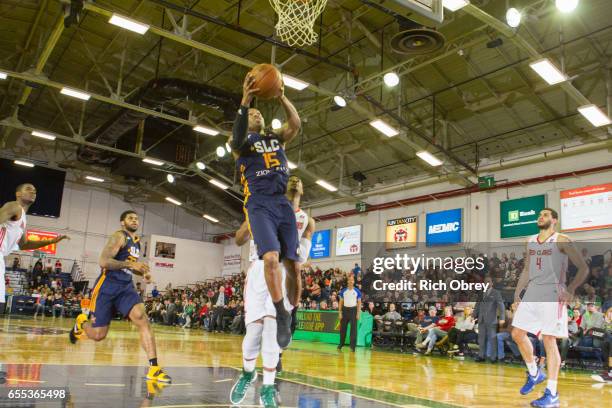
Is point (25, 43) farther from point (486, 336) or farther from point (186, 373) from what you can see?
point (486, 336)

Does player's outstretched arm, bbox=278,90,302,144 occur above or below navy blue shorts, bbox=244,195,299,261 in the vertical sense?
above

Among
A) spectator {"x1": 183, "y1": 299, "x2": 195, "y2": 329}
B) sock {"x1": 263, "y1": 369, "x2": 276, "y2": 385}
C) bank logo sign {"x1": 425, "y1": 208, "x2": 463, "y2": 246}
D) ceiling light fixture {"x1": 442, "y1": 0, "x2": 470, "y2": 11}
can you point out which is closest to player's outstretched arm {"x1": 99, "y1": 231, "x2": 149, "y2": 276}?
sock {"x1": 263, "y1": 369, "x2": 276, "y2": 385}

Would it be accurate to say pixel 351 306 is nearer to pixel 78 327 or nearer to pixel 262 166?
pixel 78 327

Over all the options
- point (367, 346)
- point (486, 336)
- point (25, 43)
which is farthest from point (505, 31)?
point (25, 43)

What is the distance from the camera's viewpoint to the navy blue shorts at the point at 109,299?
5.58 metres

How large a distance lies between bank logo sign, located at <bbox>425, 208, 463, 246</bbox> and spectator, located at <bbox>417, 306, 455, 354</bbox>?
7.65m

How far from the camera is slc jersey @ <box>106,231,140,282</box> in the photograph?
564 cm

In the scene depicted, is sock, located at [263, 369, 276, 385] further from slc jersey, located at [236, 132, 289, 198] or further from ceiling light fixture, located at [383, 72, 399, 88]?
ceiling light fixture, located at [383, 72, 399, 88]

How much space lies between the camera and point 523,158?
720 inches

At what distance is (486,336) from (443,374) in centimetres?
398

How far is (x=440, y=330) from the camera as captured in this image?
12523 mm

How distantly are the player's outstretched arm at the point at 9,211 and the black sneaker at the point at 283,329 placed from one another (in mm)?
2948

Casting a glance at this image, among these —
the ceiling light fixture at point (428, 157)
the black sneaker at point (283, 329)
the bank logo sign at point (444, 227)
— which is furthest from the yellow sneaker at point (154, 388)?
the bank logo sign at point (444, 227)

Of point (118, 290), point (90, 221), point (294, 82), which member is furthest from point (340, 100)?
point (90, 221)
